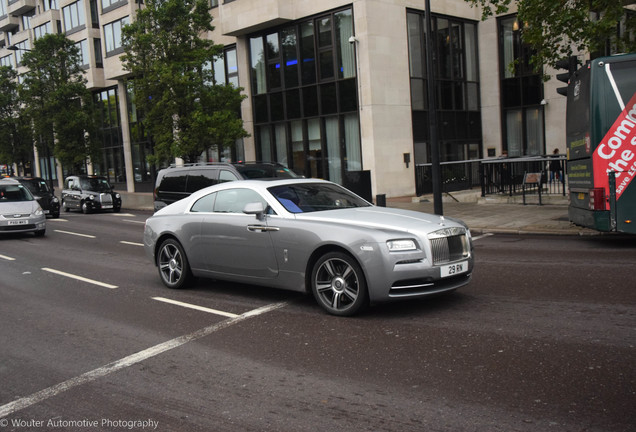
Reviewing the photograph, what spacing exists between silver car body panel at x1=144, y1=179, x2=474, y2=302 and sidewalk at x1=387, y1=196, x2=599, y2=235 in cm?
755

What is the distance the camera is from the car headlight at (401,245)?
621 centimetres

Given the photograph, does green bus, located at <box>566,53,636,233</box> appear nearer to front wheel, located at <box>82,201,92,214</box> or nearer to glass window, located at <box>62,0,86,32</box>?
front wheel, located at <box>82,201,92,214</box>

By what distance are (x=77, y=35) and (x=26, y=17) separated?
1592 centimetres

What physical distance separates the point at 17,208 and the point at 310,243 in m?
13.8

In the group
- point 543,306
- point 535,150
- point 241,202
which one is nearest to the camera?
point 543,306

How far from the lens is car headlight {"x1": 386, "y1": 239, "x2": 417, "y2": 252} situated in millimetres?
6207

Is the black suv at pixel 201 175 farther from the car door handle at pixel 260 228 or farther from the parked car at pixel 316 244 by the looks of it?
the car door handle at pixel 260 228

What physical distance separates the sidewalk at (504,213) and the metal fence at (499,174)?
16.4 inches

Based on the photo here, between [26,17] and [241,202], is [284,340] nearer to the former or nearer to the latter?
[241,202]

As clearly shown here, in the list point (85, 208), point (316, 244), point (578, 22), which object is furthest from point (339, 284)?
point (85, 208)

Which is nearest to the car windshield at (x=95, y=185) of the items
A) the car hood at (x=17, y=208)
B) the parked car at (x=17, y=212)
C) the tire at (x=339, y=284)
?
the parked car at (x=17, y=212)

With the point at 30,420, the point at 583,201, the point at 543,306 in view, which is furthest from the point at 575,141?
the point at 30,420

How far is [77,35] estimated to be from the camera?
4331 cm

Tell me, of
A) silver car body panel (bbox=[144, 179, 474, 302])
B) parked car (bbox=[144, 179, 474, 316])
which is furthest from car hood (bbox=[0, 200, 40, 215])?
silver car body panel (bbox=[144, 179, 474, 302])
